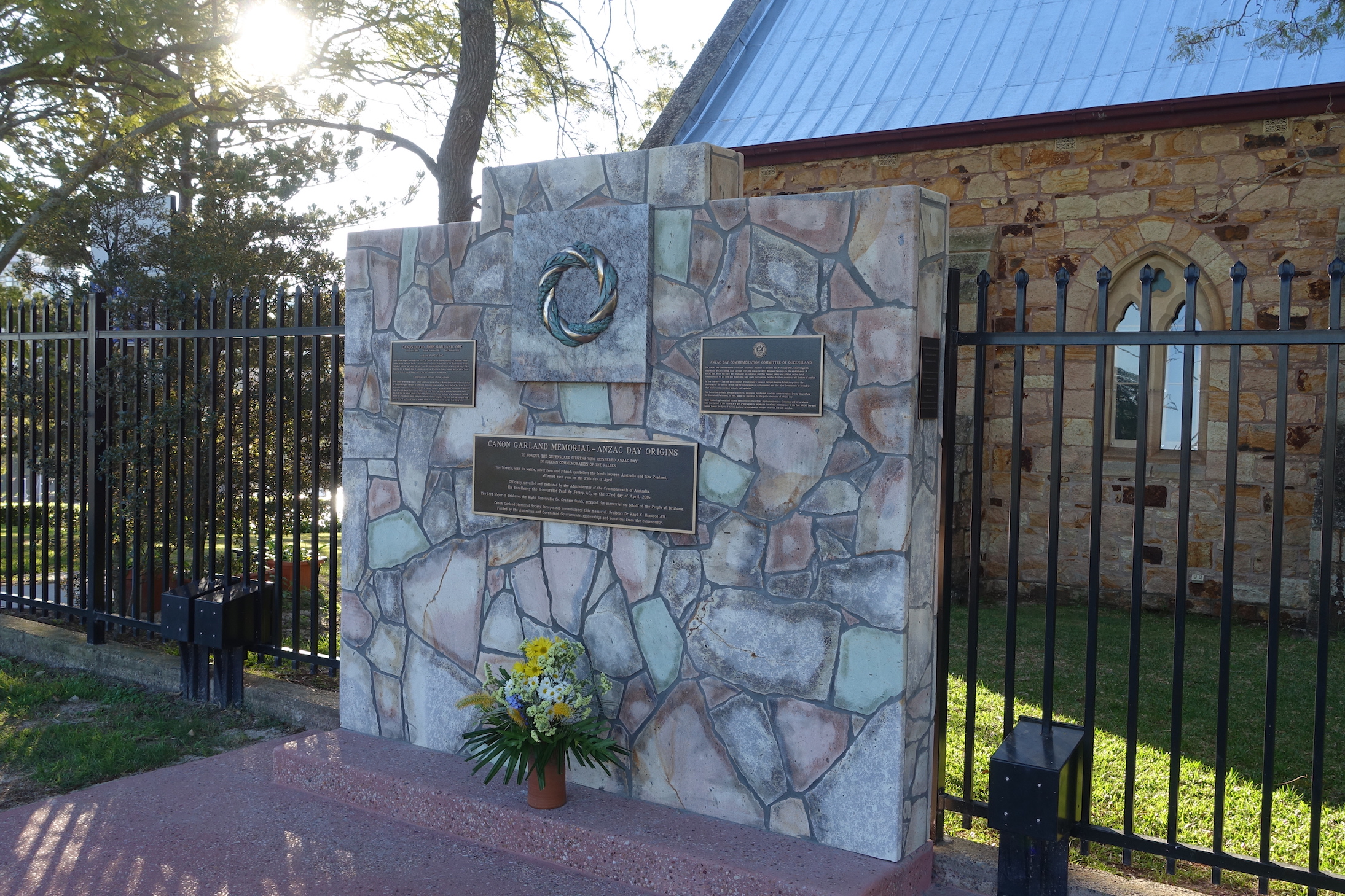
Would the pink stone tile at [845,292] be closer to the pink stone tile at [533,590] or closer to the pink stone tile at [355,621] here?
the pink stone tile at [533,590]

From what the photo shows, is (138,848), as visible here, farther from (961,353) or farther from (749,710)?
(961,353)

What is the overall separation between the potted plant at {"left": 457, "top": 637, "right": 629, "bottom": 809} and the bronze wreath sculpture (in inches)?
50.8

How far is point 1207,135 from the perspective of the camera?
9.38m

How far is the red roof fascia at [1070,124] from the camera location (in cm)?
888

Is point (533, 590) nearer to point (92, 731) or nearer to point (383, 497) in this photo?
point (383, 497)

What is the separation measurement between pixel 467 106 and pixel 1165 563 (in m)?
7.86

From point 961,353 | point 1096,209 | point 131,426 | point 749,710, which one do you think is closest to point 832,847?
point 749,710

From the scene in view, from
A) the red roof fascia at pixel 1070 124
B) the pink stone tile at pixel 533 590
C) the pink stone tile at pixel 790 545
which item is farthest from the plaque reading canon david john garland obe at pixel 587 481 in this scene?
the red roof fascia at pixel 1070 124

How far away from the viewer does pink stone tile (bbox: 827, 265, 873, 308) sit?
386cm

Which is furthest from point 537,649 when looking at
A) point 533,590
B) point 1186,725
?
point 1186,725

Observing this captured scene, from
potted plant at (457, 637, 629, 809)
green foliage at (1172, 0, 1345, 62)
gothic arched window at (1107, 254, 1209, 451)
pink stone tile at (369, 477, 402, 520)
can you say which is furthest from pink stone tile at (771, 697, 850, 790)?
gothic arched window at (1107, 254, 1209, 451)

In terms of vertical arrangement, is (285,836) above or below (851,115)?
below

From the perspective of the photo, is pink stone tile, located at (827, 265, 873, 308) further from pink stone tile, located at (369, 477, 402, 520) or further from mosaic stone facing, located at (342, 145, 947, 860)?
Answer: pink stone tile, located at (369, 477, 402, 520)

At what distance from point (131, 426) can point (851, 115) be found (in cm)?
749
